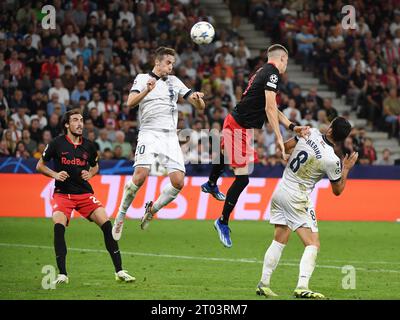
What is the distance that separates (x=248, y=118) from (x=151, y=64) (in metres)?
14.2

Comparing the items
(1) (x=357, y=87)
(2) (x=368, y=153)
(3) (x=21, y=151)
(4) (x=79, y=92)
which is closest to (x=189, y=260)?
(3) (x=21, y=151)

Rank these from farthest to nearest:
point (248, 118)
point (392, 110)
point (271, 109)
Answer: point (392, 110) < point (248, 118) < point (271, 109)

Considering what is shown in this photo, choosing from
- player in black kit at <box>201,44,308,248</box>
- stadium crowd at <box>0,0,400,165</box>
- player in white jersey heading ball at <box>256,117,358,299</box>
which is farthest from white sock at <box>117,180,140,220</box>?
stadium crowd at <box>0,0,400,165</box>

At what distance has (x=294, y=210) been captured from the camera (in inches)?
483

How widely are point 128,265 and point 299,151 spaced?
4740 mm

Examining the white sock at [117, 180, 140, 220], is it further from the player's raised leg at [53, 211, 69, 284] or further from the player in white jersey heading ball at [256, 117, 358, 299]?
the player in white jersey heading ball at [256, 117, 358, 299]

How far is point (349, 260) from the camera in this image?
676 inches

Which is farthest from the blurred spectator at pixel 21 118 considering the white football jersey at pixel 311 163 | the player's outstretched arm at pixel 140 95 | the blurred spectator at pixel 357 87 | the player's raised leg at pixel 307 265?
the player's raised leg at pixel 307 265

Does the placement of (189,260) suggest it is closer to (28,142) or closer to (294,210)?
(294,210)

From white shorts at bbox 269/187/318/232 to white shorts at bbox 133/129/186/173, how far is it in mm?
2850

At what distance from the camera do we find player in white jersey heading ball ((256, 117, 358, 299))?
476 inches
